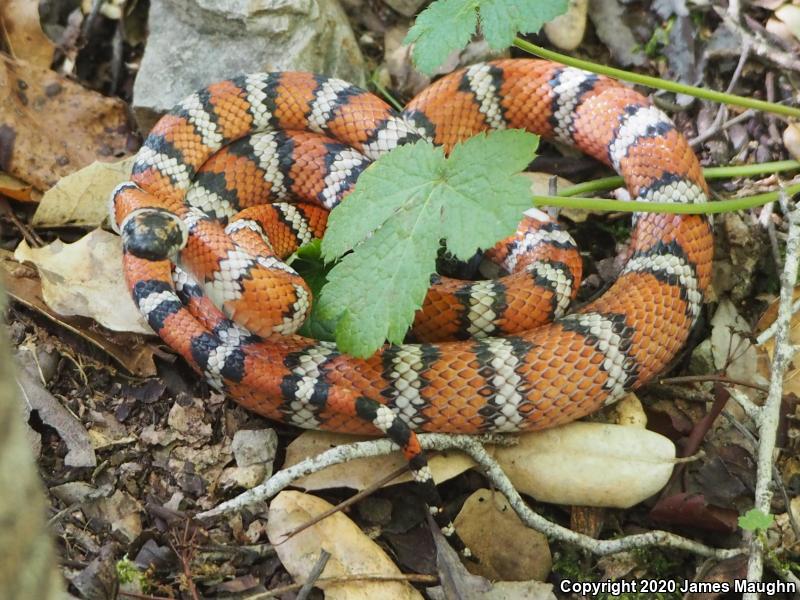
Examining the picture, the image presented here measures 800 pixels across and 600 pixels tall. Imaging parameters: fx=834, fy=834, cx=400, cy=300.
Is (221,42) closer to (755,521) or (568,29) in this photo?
(568,29)

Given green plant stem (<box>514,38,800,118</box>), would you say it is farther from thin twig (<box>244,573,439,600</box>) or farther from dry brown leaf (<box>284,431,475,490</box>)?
thin twig (<box>244,573,439,600</box>)

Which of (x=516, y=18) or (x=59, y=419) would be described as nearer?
(x=516, y=18)

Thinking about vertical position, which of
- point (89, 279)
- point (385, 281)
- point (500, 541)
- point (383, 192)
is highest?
point (383, 192)

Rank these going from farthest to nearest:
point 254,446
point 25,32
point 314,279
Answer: point 25,32
point 314,279
point 254,446

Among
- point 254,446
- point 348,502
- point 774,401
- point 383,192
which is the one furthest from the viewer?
point 254,446

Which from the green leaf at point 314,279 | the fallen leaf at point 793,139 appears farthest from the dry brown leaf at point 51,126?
the fallen leaf at point 793,139

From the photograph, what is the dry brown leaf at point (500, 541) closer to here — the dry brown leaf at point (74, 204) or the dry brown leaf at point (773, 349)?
the dry brown leaf at point (773, 349)

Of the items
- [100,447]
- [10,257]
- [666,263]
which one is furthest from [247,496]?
[666,263]

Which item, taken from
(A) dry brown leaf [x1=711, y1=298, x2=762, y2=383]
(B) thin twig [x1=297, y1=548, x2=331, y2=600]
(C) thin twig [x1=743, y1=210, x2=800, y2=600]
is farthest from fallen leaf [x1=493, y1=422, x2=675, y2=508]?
(B) thin twig [x1=297, y1=548, x2=331, y2=600]

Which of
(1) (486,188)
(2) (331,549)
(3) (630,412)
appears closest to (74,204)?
(2) (331,549)
